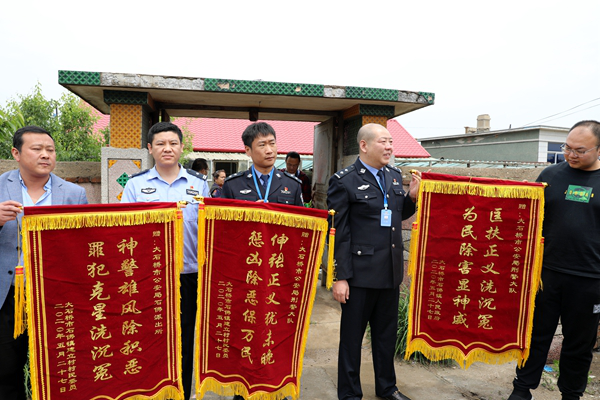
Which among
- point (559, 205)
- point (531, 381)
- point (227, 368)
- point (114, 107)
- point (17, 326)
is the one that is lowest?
point (531, 381)

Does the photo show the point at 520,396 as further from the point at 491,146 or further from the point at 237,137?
the point at 491,146

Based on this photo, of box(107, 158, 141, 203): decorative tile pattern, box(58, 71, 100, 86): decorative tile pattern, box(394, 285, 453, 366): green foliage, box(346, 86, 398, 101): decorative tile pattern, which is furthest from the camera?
box(346, 86, 398, 101): decorative tile pattern

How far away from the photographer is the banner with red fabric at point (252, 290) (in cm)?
230

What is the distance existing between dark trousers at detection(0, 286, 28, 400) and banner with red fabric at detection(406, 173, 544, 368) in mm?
2398

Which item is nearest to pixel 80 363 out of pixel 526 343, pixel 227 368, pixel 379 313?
pixel 227 368

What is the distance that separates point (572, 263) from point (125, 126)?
4.09m

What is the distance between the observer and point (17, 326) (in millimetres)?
1953

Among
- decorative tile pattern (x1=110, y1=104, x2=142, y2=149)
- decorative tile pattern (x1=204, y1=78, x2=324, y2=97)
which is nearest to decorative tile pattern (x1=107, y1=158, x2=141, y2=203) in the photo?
decorative tile pattern (x1=110, y1=104, x2=142, y2=149)

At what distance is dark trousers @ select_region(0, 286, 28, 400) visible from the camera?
211 centimetres

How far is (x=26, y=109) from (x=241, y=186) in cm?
978

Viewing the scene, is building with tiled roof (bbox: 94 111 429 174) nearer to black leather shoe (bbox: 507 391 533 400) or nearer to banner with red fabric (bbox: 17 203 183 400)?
black leather shoe (bbox: 507 391 533 400)

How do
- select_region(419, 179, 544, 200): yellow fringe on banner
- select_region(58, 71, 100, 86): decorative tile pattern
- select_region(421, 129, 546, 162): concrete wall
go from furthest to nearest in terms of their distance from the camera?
select_region(421, 129, 546, 162): concrete wall
select_region(58, 71, 100, 86): decorative tile pattern
select_region(419, 179, 544, 200): yellow fringe on banner

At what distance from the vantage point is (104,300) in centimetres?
211

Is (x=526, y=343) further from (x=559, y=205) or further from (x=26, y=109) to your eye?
(x=26, y=109)
